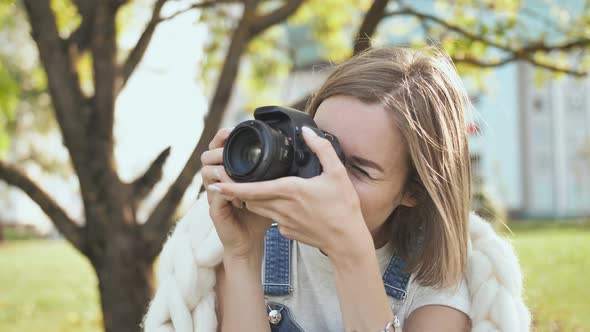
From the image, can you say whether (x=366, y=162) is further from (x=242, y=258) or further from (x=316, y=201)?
(x=242, y=258)

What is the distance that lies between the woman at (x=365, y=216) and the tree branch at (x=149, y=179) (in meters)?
1.04

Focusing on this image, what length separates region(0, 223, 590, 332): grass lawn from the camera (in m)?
5.54

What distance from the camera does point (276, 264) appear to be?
180 cm

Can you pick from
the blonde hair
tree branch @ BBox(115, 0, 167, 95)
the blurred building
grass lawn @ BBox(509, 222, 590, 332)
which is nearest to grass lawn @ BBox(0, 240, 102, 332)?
tree branch @ BBox(115, 0, 167, 95)

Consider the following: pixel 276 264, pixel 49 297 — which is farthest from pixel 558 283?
pixel 276 264

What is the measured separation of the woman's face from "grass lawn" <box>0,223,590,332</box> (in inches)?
132

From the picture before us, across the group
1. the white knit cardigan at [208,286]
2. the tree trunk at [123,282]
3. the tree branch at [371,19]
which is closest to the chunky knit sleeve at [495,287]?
the white knit cardigan at [208,286]

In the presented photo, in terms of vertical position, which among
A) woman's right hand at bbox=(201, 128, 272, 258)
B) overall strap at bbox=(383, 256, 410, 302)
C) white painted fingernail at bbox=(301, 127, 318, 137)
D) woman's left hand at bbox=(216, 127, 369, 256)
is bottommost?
overall strap at bbox=(383, 256, 410, 302)

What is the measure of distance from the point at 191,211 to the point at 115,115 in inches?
47.6

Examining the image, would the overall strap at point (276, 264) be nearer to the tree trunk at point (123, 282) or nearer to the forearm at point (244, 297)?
the forearm at point (244, 297)

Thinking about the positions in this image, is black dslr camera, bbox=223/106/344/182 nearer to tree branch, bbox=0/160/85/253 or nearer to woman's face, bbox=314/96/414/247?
woman's face, bbox=314/96/414/247

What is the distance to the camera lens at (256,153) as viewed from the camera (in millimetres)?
1371

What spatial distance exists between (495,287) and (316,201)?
2.13 feet

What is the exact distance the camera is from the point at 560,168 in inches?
997
